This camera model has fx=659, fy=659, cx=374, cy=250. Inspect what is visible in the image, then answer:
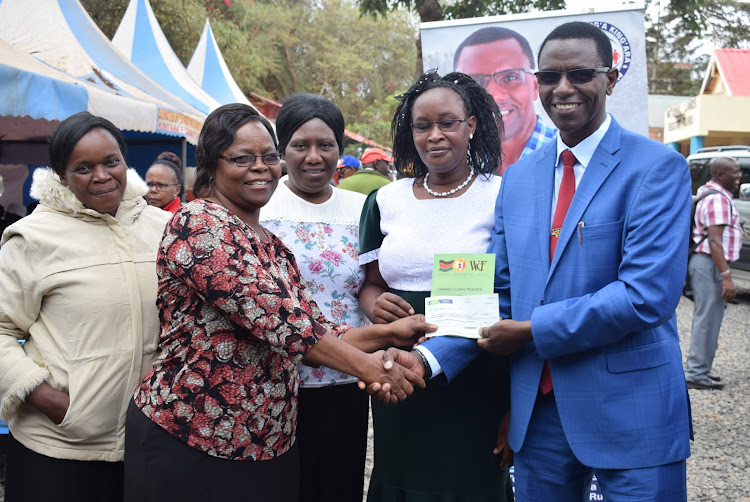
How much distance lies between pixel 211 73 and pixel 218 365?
48.6ft

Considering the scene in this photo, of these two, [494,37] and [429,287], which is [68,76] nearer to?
[494,37]

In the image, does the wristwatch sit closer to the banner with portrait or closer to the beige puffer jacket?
the beige puffer jacket

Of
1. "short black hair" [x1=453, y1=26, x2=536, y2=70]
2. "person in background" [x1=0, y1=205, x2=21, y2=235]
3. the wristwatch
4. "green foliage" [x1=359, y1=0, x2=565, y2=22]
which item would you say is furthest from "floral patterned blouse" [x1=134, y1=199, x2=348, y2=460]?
"green foliage" [x1=359, y1=0, x2=565, y2=22]

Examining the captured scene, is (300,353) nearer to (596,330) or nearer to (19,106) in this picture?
(596,330)

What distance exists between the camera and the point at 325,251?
3076mm

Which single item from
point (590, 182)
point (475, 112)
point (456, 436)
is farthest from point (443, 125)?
point (456, 436)

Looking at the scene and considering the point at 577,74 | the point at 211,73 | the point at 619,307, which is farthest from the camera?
the point at 211,73

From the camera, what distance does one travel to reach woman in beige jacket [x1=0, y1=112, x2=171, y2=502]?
8.04 ft

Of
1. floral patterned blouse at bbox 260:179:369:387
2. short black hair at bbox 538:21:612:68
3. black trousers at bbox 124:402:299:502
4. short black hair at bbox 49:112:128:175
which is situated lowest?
black trousers at bbox 124:402:299:502

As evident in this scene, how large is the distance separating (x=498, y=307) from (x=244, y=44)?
75.5 ft

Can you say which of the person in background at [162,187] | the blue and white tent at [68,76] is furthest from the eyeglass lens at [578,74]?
the blue and white tent at [68,76]

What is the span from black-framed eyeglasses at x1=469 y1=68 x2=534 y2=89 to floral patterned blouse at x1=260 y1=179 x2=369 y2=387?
216cm

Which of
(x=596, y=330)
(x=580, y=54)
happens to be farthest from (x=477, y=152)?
(x=596, y=330)

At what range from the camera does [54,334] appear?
250cm
